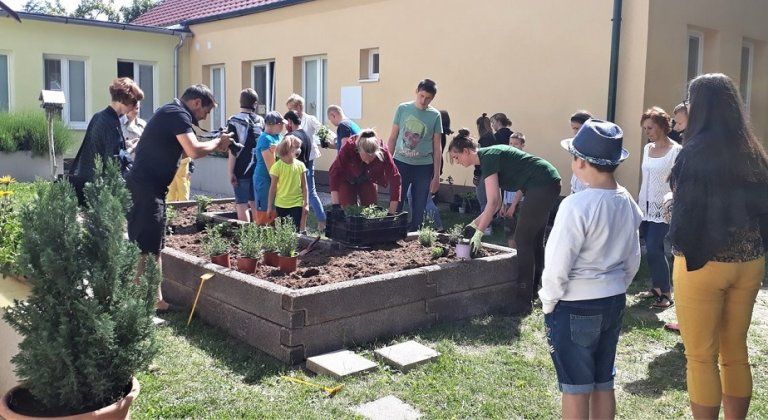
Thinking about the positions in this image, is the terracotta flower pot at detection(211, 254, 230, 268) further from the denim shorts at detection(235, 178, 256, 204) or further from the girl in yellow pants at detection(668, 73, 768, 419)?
the girl in yellow pants at detection(668, 73, 768, 419)

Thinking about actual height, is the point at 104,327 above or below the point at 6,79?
below

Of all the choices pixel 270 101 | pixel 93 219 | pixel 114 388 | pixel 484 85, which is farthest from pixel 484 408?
pixel 270 101

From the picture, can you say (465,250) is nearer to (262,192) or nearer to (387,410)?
(387,410)

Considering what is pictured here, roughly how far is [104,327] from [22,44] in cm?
1516

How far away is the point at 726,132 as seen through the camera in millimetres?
3131

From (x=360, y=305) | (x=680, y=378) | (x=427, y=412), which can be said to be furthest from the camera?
(x=360, y=305)

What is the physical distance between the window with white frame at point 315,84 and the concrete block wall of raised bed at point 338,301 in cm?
897

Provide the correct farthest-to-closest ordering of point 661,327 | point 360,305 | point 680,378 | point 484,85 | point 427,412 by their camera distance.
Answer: point 484,85 → point 661,327 → point 360,305 → point 680,378 → point 427,412

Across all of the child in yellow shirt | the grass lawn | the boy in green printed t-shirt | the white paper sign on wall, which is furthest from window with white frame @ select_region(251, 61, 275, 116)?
the grass lawn

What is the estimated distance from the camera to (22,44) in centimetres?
1567

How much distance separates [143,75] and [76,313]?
1599 cm

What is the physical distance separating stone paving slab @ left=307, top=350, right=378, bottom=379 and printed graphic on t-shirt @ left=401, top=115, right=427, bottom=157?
3439 mm

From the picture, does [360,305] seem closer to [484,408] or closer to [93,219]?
[484,408]

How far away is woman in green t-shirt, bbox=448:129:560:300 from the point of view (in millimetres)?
5281
